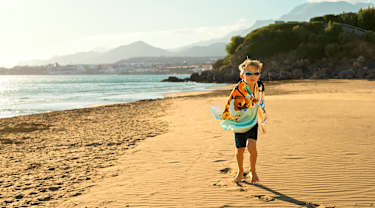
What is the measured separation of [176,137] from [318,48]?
2249 inches

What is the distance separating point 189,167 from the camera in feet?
19.6

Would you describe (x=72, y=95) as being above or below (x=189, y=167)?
above

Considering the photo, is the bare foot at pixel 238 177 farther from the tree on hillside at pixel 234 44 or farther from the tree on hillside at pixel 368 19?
the tree on hillside at pixel 368 19

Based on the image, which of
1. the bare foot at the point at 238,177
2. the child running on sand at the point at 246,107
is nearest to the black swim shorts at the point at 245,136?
the child running on sand at the point at 246,107

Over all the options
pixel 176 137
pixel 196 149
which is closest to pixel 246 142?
pixel 196 149

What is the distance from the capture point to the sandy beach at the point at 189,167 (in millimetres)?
4422

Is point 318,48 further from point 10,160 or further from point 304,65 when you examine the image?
point 10,160

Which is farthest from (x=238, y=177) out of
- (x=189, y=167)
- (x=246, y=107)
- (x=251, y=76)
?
(x=251, y=76)

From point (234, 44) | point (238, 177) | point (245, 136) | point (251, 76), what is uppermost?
point (234, 44)

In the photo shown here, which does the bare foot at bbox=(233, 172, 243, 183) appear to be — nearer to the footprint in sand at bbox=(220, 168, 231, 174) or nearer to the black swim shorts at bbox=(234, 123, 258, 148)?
the black swim shorts at bbox=(234, 123, 258, 148)

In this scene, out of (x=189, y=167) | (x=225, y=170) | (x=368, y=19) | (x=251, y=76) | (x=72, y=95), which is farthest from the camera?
(x=368, y=19)

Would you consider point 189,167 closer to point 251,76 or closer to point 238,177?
point 238,177

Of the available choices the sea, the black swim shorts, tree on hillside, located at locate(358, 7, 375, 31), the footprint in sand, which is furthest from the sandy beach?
tree on hillside, located at locate(358, 7, 375, 31)

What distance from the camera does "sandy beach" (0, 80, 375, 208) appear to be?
174 inches
